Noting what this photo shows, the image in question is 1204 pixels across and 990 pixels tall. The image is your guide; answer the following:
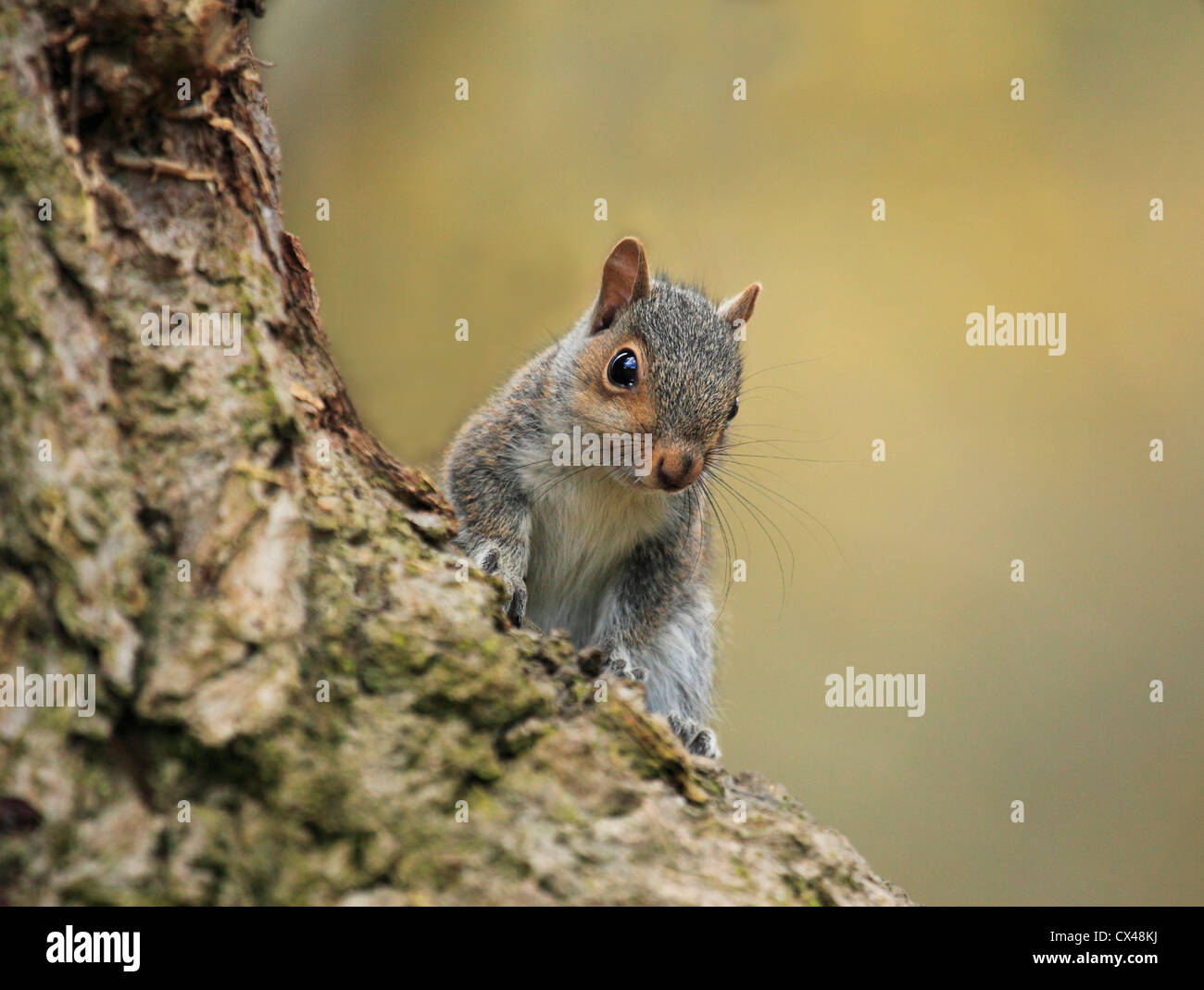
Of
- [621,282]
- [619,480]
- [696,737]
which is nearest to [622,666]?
[696,737]

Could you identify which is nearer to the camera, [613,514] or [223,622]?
[223,622]

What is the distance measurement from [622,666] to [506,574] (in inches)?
18.1

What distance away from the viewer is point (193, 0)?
1844 mm

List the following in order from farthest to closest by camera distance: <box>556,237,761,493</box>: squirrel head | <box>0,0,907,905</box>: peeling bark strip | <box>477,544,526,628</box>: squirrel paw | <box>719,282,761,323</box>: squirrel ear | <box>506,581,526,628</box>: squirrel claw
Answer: <box>719,282,761,323</box>: squirrel ear, <box>556,237,761,493</box>: squirrel head, <box>477,544,526,628</box>: squirrel paw, <box>506,581,526,628</box>: squirrel claw, <box>0,0,907,905</box>: peeling bark strip

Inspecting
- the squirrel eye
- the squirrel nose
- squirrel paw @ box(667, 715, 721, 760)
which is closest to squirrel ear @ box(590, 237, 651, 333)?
the squirrel eye

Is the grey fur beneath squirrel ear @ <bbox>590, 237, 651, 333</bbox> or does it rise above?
beneath

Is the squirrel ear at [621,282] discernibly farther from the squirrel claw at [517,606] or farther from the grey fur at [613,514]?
the squirrel claw at [517,606]

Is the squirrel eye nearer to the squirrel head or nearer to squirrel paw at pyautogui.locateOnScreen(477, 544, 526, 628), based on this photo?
the squirrel head

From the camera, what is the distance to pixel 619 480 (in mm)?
3355

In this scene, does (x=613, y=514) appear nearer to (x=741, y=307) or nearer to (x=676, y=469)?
(x=676, y=469)

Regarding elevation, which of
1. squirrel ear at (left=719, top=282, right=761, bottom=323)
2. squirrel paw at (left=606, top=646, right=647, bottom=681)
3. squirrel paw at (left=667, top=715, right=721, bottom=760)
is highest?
squirrel ear at (left=719, top=282, right=761, bottom=323)

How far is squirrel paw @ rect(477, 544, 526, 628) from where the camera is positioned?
3.12 m

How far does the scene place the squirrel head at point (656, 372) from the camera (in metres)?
3.26
